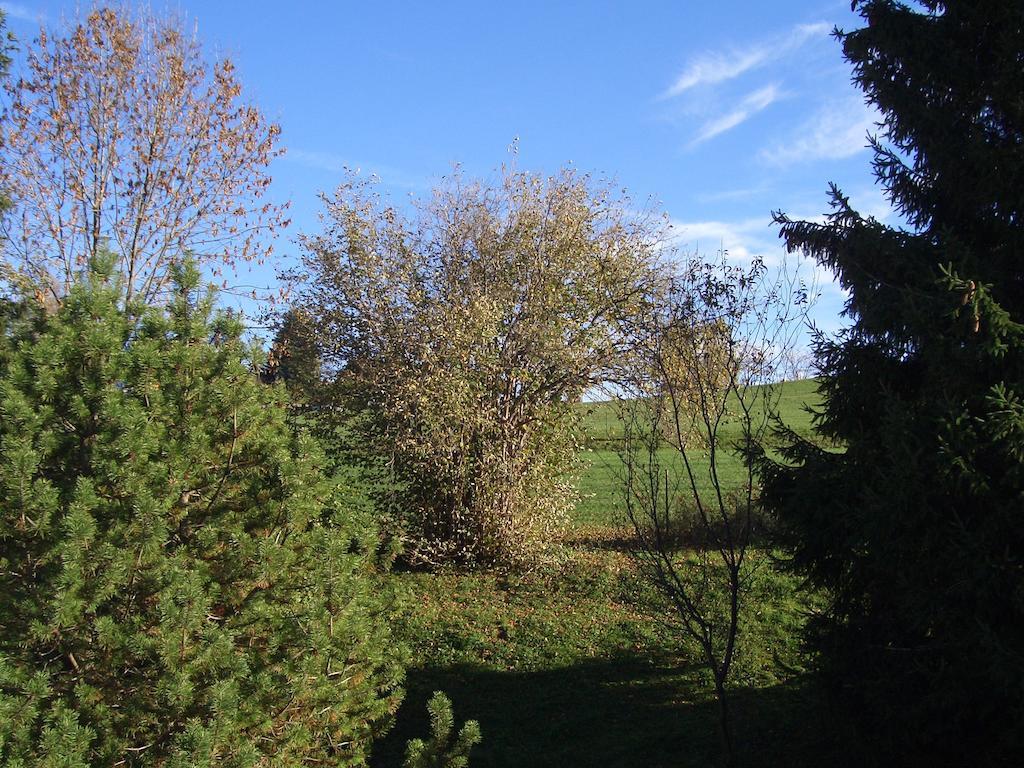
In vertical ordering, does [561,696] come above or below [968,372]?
below

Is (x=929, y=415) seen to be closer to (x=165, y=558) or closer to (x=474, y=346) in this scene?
(x=165, y=558)

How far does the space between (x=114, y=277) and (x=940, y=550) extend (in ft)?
16.1

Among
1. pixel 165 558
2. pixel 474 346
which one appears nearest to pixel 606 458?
pixel 474 346

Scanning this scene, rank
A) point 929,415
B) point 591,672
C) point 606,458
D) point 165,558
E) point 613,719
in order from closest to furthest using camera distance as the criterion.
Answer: point 165,558
point 929,415
point 613,719
point 591,672
point 606,458

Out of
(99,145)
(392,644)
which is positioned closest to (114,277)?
(392,644)

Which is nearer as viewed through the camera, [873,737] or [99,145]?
[873,737]

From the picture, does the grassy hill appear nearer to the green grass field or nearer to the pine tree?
the green grass field

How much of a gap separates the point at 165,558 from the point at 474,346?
297 inches

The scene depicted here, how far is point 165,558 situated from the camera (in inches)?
148

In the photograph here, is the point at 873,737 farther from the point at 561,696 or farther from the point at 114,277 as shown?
the point at 114,277

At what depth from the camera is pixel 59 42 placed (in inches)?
391

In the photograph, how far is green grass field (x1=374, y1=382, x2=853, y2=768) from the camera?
6.47 m

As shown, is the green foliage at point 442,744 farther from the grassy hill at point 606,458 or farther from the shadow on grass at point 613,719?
the grassy hill at point 606,458

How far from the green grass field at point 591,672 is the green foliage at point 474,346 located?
803mm
